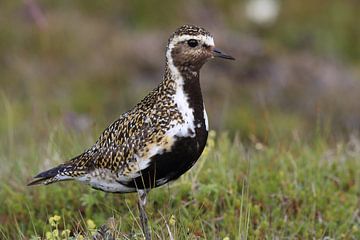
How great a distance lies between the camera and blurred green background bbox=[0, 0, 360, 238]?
43.1 feet

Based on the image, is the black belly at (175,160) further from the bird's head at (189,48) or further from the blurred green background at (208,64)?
the blurred green background at (208,64)

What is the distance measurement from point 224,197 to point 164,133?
53.6 inches

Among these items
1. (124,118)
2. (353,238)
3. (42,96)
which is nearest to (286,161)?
(353,238)

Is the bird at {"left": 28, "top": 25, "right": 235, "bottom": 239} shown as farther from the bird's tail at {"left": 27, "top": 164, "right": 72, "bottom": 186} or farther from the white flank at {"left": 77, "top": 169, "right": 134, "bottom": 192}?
the bird's tail at {"left": 27, "top": 164, "right": 72, "bottom": 186}

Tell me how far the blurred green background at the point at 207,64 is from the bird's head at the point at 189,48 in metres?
6.00

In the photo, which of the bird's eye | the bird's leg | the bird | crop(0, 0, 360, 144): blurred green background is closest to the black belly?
the bird

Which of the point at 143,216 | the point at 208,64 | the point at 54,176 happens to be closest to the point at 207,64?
the point at 208,64

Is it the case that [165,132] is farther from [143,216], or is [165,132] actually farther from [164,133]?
[143,216]

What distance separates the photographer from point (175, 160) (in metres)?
5.08

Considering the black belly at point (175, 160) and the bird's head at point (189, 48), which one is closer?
the black belly at point (175, 160)

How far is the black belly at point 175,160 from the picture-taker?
5.07 meters

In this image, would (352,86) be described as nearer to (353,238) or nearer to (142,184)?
(353,238)

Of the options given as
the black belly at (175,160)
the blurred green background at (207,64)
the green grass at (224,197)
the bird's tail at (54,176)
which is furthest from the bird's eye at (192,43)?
the blurred green background at (207,64)

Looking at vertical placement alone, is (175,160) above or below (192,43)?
below
